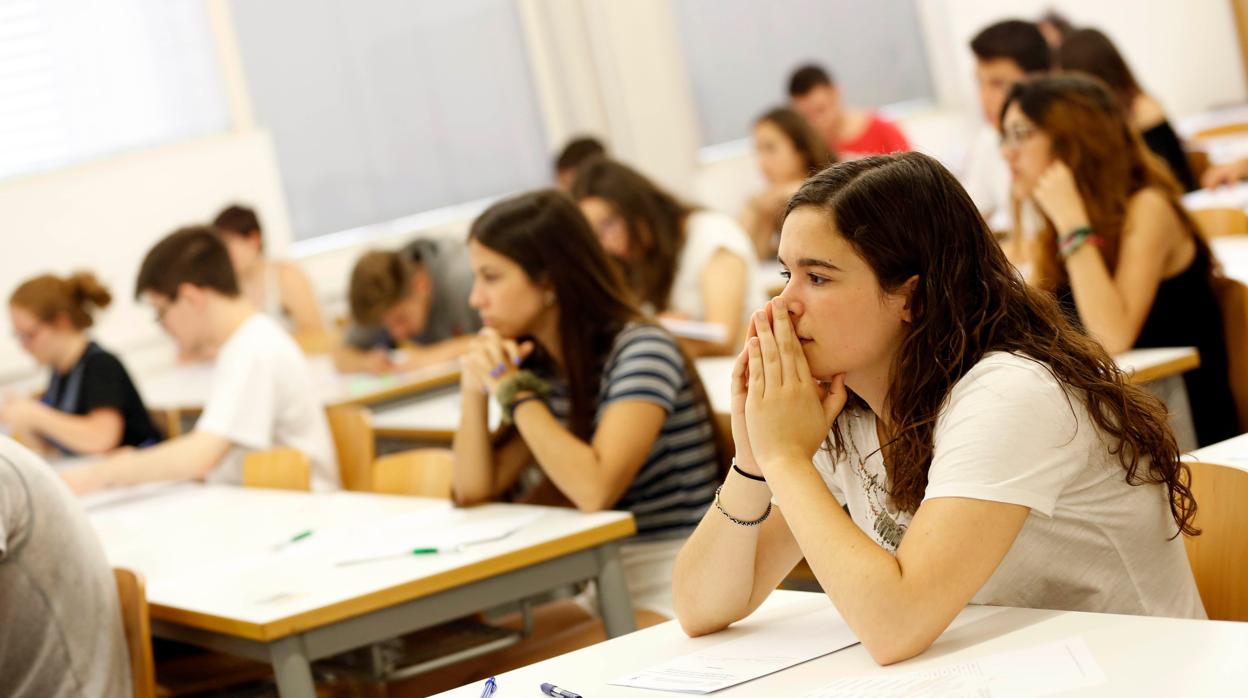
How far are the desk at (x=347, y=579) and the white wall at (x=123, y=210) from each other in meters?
3.82

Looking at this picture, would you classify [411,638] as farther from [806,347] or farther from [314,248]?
[314,248]

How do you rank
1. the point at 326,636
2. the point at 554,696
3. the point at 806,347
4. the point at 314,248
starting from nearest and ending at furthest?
the point at 554,696
the point at 806,347
the point at 326,636
the point at 314,248

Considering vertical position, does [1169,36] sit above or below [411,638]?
above

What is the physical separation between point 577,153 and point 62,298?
87.1 inches

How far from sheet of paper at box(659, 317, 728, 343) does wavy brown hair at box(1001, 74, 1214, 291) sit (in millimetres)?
1217

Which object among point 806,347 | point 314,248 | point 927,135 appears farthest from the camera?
point 927,135

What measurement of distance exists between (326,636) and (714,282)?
251 centimetres

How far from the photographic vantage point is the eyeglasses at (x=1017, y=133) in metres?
3.45

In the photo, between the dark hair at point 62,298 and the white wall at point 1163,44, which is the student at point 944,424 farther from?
the white wall at point 1163,44

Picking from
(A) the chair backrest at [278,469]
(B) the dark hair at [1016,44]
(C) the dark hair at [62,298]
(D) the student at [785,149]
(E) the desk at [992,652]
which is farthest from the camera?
(D) the student at [785,149]

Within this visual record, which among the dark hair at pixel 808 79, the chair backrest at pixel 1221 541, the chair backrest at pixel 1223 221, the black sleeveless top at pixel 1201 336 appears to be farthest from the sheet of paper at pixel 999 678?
the dark hair at pixel 808 79

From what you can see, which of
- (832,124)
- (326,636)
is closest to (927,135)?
(832,124)

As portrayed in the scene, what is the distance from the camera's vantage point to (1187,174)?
5176mm

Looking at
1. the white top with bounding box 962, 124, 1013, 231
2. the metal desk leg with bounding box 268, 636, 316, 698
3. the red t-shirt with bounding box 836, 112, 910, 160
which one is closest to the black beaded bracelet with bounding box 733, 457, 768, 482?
the metal desk leg with bounding box 268, 636, 316, 698
